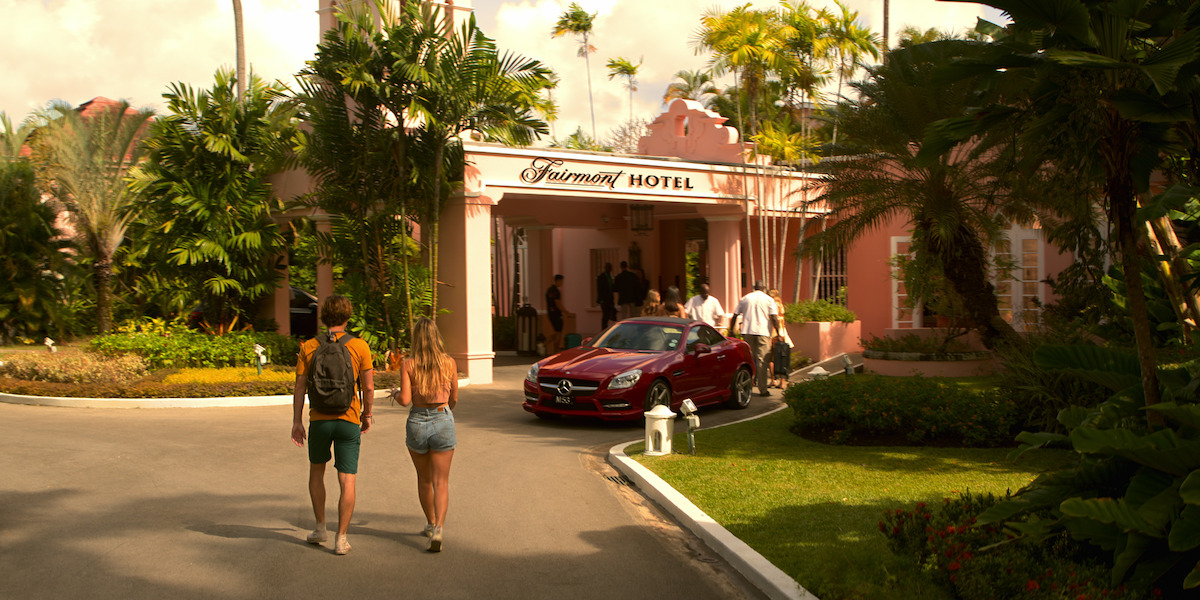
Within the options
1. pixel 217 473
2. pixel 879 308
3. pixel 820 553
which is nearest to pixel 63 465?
pixel 217 473

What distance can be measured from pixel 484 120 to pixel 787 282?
12.6m

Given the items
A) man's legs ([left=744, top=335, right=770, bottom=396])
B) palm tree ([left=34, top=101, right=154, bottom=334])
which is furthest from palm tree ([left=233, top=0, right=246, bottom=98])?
man's legs ([left=744, top=335, right=770, bottom=396])

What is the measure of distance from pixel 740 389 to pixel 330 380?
29.4 feet

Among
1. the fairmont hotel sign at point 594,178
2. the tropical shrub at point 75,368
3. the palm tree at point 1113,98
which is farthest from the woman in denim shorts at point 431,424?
the fairmont hotel sign at point 594,178

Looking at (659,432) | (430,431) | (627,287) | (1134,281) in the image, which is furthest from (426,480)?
(627,287)

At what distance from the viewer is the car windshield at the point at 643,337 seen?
13.6 metres

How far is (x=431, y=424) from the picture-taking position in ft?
22.2

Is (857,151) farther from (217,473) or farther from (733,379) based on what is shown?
(217,473)

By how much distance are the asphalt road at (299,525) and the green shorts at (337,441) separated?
1.97 ft

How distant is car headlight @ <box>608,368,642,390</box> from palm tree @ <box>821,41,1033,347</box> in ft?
14.7

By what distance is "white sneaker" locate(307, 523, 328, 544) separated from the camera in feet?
22.1

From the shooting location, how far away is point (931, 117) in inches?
532

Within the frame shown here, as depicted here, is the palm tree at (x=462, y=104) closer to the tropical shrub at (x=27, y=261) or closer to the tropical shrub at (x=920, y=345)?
the tropical shrub at (x=920, y=345)

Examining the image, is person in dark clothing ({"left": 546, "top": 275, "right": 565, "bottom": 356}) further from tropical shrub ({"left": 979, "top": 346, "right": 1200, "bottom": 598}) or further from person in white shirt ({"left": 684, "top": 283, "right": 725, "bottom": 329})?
tropical shrub ({"left": 979, "top": 346, "right": 1200, "bottom": 598})
